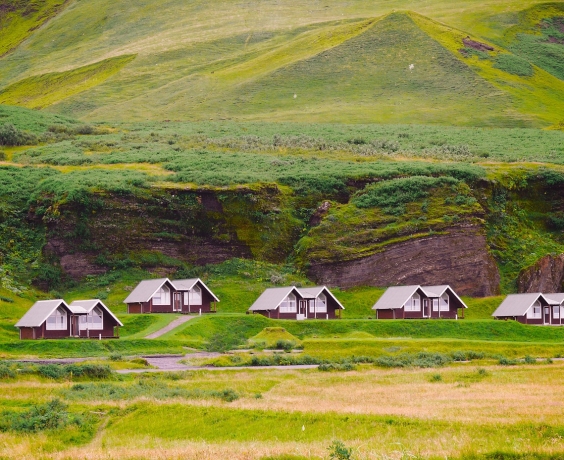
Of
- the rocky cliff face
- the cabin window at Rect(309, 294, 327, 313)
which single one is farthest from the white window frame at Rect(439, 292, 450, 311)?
the rocky cliff face

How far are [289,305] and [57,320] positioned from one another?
20.9m

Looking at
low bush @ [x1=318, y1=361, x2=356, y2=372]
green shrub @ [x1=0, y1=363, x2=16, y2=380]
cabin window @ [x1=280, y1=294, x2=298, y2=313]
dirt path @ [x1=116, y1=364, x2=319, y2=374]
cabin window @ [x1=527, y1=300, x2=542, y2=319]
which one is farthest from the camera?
cabin window @ [x1=527, y1=300, x2=542, y2=319]

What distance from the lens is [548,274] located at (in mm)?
92500

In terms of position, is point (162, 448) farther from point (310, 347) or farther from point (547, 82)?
point (547, 82)

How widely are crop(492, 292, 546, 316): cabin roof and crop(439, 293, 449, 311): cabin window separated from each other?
4.23 meters

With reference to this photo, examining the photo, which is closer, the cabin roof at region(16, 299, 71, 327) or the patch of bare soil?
the cabin roof at region(16, 299, 71, 327)

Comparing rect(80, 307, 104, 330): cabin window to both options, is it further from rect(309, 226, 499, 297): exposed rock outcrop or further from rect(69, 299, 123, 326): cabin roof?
rect(309, 226, 499, 297): exposed rock outcrop

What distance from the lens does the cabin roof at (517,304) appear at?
83.8 metres

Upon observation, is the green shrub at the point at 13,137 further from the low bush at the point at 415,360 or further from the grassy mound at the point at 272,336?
the low bush at the point at 415,360

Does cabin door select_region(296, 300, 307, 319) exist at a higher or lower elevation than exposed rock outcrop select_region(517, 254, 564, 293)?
lower

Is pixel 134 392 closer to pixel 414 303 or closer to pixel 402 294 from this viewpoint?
pixel 402 294

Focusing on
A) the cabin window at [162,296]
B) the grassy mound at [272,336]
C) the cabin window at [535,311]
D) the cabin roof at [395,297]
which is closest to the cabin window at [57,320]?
the cabin window at [162,296]

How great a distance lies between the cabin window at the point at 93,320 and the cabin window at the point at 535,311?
120 feet

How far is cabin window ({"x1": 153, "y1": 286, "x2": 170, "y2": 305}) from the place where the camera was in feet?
277
